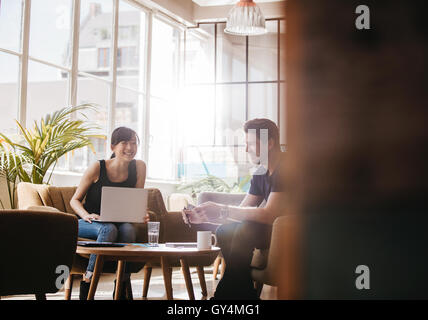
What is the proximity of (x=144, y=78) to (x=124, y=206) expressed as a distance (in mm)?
4614

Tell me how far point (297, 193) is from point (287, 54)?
4.4 inches

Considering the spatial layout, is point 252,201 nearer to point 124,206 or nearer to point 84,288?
point 124,206

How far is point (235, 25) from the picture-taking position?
509 cm

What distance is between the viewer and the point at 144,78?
289 inches

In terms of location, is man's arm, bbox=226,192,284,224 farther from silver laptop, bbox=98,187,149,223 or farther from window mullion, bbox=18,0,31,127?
window mullion, bbox=18,0,31,127

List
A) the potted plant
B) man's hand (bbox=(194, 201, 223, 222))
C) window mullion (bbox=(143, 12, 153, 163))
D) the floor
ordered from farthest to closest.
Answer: window mullion (bbox=(143, 12, 153, 163))
the potted plant
the floor
man's hand (bbox=(194, 201, 223, 222))

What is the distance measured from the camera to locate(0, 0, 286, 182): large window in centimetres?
508

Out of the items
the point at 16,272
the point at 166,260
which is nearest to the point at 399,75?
the point at 16,272

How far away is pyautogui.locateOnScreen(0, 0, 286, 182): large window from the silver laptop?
2.20 m

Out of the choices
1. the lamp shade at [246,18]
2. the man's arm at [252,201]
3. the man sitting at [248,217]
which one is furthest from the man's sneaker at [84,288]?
the lamp shade at [246,18]

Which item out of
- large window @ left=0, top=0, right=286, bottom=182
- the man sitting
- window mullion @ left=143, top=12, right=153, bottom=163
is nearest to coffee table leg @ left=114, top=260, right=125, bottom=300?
the man sitting

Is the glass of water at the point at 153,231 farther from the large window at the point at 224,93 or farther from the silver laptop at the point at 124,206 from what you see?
the large window at the point at 224,93

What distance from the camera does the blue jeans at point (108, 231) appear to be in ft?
10.2

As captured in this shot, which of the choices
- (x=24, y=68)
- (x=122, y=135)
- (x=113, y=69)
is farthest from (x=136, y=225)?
(x=113, y=69)
